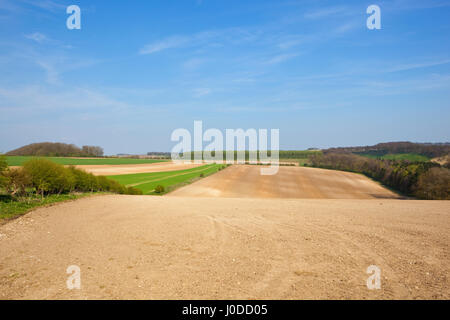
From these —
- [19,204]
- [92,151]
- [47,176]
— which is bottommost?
[19,204]

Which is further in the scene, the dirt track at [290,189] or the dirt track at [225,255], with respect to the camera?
the dirt track at [290,189]

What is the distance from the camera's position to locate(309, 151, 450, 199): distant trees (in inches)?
1292

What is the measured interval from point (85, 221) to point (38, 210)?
3.69 m

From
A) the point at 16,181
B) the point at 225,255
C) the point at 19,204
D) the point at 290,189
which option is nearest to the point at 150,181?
the point at 290,189

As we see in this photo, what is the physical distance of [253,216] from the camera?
42.6 ft

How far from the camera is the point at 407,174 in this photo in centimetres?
4459

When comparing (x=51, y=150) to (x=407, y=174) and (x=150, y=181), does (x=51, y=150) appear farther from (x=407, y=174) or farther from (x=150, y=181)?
(x=407, y=174)

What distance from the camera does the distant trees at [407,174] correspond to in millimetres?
32812

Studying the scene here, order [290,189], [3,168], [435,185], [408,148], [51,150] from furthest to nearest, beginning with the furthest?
1. [408,148]
2. [51,150]
3. [290,189]
4. [435,185]
5. [3,168]

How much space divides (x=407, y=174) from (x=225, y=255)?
48.0m

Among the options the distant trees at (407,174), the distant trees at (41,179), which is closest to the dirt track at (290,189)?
the distant trees at (407,174)

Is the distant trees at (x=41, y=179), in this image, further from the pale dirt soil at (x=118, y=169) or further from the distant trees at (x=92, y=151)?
the distant trees at (x=92, y=151)

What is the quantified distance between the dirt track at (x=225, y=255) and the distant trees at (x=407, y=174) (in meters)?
25.5
